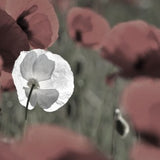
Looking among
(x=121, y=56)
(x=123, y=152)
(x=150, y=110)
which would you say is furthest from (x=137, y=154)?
(x=123, y=152)

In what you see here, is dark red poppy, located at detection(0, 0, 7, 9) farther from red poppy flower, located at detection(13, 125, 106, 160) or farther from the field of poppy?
red poppy flower, located at detection(13, 125, 106, 160)

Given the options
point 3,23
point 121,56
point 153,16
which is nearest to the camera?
point 3,23

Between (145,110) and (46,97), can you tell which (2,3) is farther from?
(145,110)

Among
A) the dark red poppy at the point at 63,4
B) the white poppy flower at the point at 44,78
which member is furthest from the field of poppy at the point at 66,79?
the dark red poppy at the point at 63,4

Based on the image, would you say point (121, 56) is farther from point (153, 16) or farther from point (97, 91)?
point (153, 16)

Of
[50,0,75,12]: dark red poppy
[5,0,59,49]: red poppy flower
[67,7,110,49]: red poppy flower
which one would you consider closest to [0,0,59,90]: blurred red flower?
[5,0,59,49]: red poppy flower

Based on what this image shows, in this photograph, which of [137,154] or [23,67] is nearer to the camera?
[137,154]
